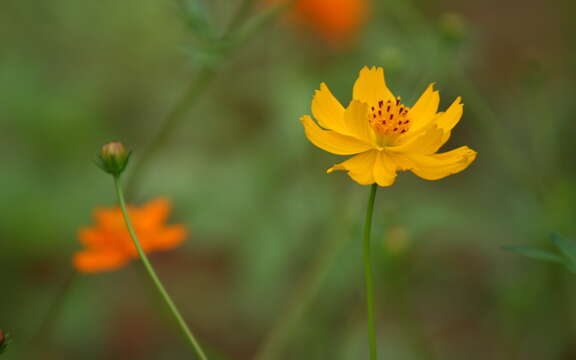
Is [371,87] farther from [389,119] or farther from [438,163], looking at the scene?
[438,163]

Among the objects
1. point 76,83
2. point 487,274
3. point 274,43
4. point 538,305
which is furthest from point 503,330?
point 76,83

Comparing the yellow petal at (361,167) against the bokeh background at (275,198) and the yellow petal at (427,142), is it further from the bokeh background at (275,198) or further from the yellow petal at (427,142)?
the bokeh background at (275,198)

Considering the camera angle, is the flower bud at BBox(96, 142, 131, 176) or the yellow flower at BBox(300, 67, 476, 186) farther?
the flower bud at BBox(96, 142, 131, 176)

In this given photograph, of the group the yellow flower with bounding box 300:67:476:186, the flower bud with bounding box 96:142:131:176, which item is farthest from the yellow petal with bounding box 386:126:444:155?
the flower bud with bounding box 96:142:131:176

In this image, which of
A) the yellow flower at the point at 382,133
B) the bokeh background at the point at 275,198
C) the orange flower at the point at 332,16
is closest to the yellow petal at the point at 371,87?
the yellow flower at the point at 382,133

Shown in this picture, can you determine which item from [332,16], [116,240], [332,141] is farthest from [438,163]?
[332,16]

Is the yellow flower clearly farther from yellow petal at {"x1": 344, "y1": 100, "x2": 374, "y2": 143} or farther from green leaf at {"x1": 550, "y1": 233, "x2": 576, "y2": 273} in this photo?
green leaf at {"x1": 550, "y1": 233, "x2": 576, "y2": 273}
